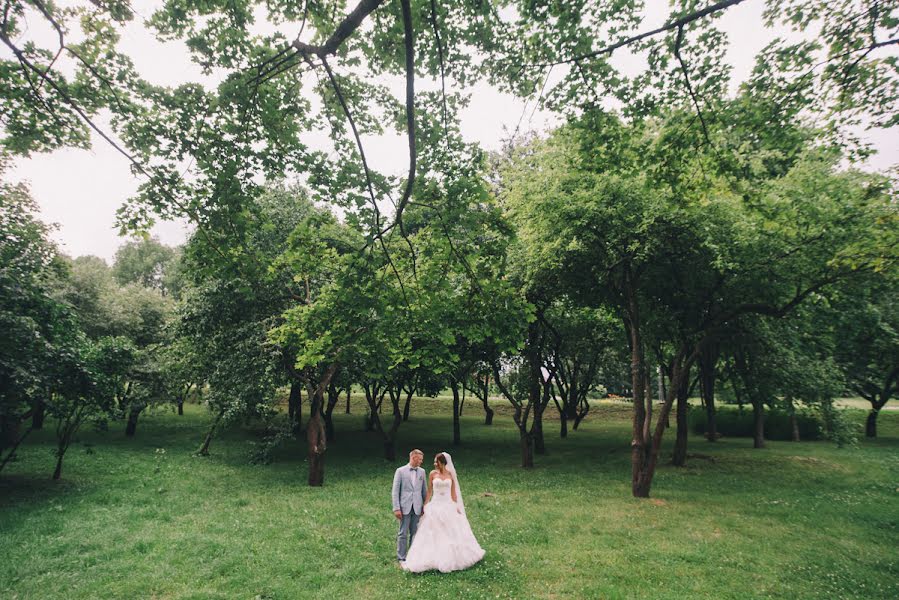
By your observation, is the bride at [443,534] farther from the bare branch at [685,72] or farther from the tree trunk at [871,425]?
the tree trunk at [871,425]

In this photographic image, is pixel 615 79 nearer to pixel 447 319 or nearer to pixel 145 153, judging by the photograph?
pixel 447 319

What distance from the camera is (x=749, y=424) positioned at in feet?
112

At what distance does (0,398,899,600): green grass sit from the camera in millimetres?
8750

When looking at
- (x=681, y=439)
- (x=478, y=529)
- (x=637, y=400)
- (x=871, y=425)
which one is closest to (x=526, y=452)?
(x=681, y=439)

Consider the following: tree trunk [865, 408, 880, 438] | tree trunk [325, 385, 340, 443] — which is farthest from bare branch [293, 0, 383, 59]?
tree trunk [865, 408, 880, 438]

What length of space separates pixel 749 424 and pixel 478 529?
30.3 m

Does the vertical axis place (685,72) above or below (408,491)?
above

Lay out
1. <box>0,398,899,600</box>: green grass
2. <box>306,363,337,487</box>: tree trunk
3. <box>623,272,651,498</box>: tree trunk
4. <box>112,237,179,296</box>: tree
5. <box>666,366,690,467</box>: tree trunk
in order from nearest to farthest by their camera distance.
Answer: <box>0,398,899,600</box>: green grass → <box>623,272,651,498</box>: tree trunk → <box>306,363,337,487</box>: tree trunk → <box>666,366,690,467</box>: tree trunk → <box>112,237,179,296</box>: tree

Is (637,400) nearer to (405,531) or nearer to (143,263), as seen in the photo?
(405,531)

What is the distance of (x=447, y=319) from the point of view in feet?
33.5

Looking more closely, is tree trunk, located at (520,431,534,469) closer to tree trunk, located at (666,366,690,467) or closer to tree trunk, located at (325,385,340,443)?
tree trunk, located at (666,366,690,467)

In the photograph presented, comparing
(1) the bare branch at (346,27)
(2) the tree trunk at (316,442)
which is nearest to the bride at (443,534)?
(1) the bare branch at (346,27)

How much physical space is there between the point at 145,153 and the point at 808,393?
20.7 meters

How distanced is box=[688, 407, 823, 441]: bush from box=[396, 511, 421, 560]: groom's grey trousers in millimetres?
28488
